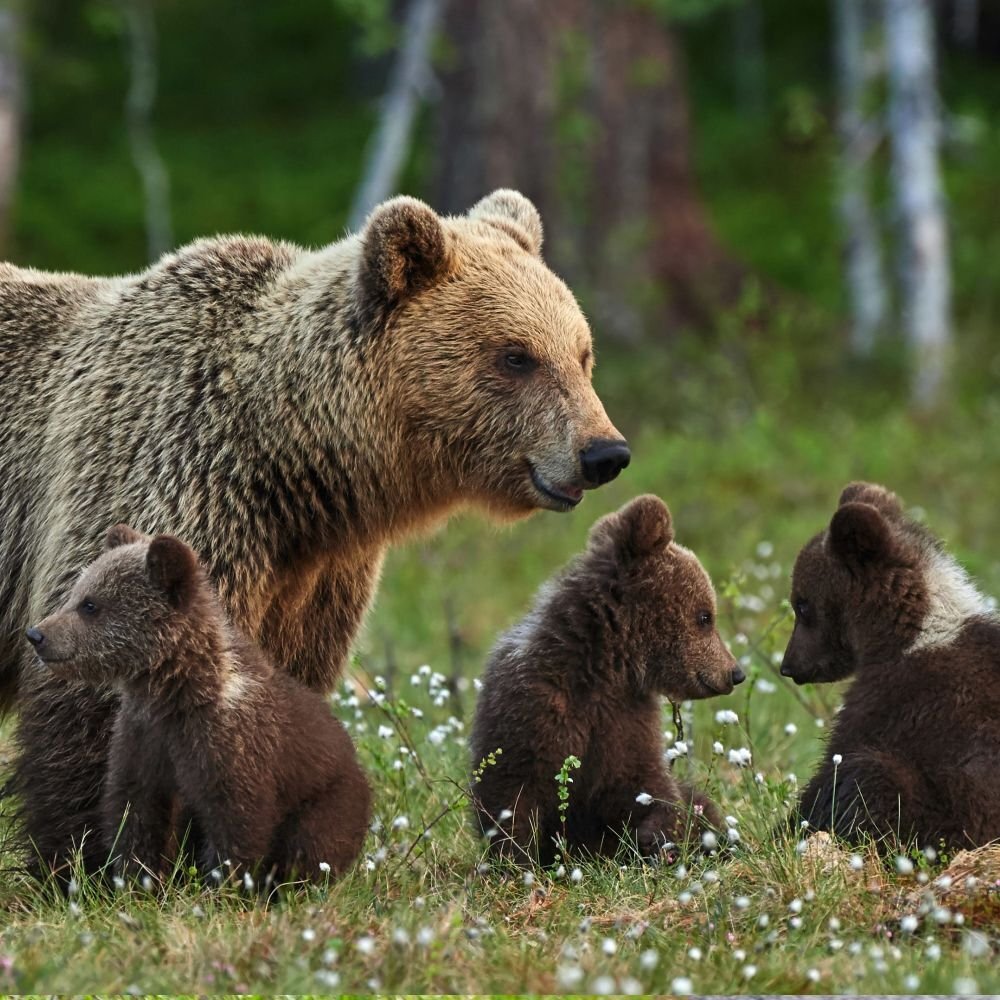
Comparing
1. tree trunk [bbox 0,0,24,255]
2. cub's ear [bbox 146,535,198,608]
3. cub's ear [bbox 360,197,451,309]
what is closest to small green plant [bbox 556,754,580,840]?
cub's ear [bbox 146,535,198,608]

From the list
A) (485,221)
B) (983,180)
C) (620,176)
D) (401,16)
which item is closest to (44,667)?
(485,221)

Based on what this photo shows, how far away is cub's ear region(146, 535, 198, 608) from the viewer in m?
5.28

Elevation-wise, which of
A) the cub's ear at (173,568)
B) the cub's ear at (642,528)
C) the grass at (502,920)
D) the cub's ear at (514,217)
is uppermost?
the cub's ear at (514,217)

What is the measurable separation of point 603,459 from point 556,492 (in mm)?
295

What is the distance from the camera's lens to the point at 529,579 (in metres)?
12.3

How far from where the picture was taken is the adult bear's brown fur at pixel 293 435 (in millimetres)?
5852

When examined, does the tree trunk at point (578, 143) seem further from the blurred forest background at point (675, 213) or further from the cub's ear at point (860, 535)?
the cub's ear at point (860, 535)

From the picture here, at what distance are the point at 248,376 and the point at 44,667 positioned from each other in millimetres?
1269

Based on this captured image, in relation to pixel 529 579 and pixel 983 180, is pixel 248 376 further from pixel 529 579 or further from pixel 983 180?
pixel 983 180

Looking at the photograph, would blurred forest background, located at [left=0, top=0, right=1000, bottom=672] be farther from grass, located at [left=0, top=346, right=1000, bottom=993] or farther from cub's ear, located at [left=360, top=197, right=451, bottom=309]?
cub's ear, located at [left=360, top=197, right=451, bottom=309]

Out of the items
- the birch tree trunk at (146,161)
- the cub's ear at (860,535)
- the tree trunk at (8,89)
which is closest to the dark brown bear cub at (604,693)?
the cub's ear at (860,535)

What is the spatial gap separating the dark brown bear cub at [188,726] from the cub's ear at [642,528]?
1.26 metres

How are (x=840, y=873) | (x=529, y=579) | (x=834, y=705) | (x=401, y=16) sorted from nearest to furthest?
(x=840, y=873) < (x=834, y=705) < (x=529, y=579) < (x=401, y=16)

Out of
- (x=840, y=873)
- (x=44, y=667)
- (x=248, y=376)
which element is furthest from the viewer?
(x=248, y=376)
